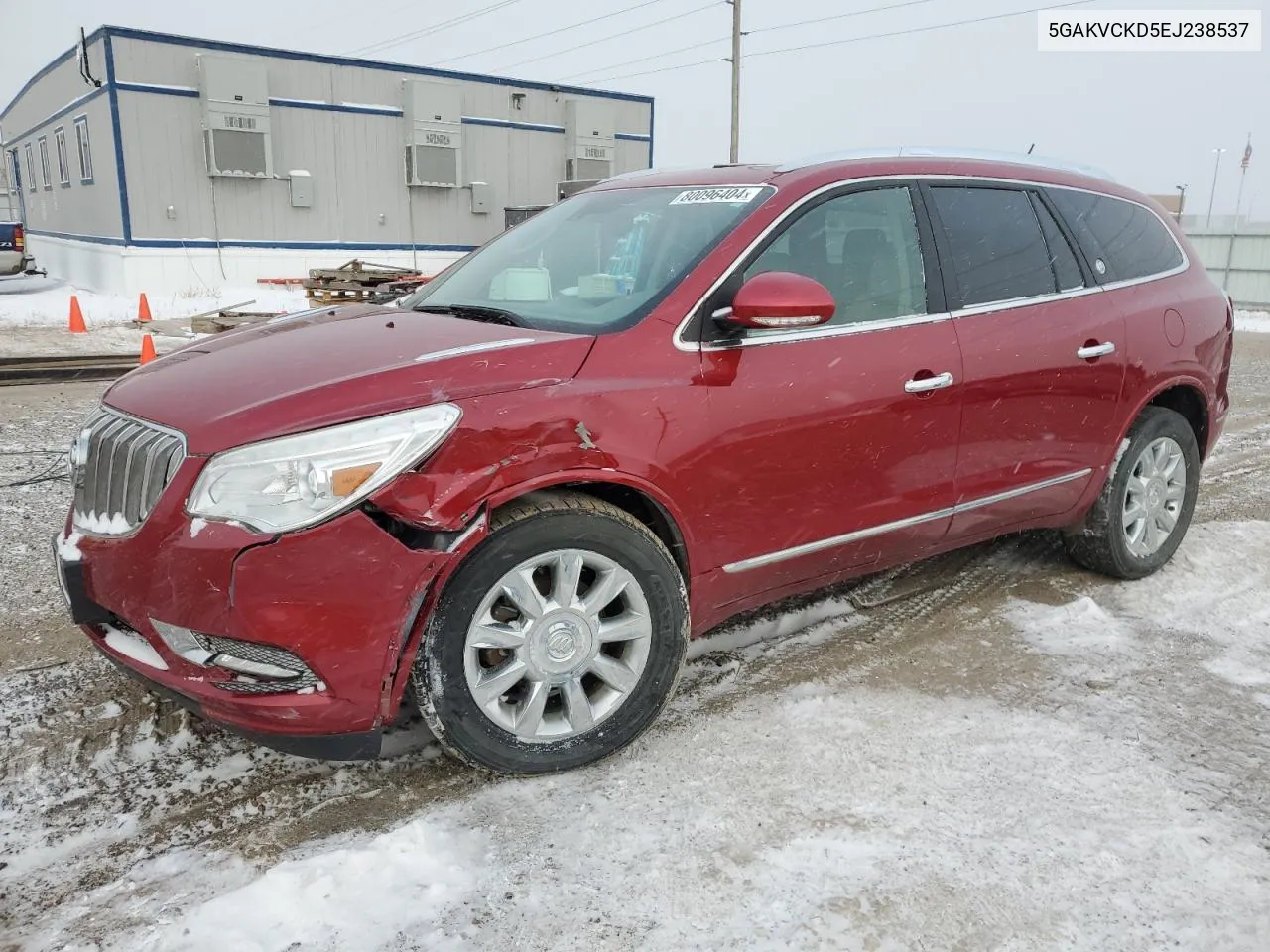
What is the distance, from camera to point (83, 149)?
20609 mm

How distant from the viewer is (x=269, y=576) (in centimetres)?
232

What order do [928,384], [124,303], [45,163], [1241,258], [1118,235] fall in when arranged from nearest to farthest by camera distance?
[928,384] < [1118,235] < [124,303] < [1241,258] < [45,163]

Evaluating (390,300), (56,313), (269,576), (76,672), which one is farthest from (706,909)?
(56,313)

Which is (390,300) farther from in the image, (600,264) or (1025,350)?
(1025,350)

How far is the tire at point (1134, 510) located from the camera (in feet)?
13.9

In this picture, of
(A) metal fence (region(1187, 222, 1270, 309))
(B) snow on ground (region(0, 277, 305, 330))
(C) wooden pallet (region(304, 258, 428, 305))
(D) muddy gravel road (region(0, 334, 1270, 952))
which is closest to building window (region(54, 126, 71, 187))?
(B) snow on ground (region(0, 277, 305, 330))

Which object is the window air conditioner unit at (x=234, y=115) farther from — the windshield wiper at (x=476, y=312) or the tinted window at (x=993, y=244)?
the tinted window at (x=993, y=244)

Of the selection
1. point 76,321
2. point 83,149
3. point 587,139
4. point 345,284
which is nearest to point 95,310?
point 76,321

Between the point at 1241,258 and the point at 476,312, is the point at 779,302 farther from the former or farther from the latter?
the point at 1241,258

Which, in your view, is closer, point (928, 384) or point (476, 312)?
point (476, 312)

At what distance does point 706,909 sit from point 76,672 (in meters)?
2.46

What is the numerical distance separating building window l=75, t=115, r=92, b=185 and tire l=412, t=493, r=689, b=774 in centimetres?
2170

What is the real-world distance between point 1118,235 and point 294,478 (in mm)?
3737

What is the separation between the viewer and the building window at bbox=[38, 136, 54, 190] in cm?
2428
